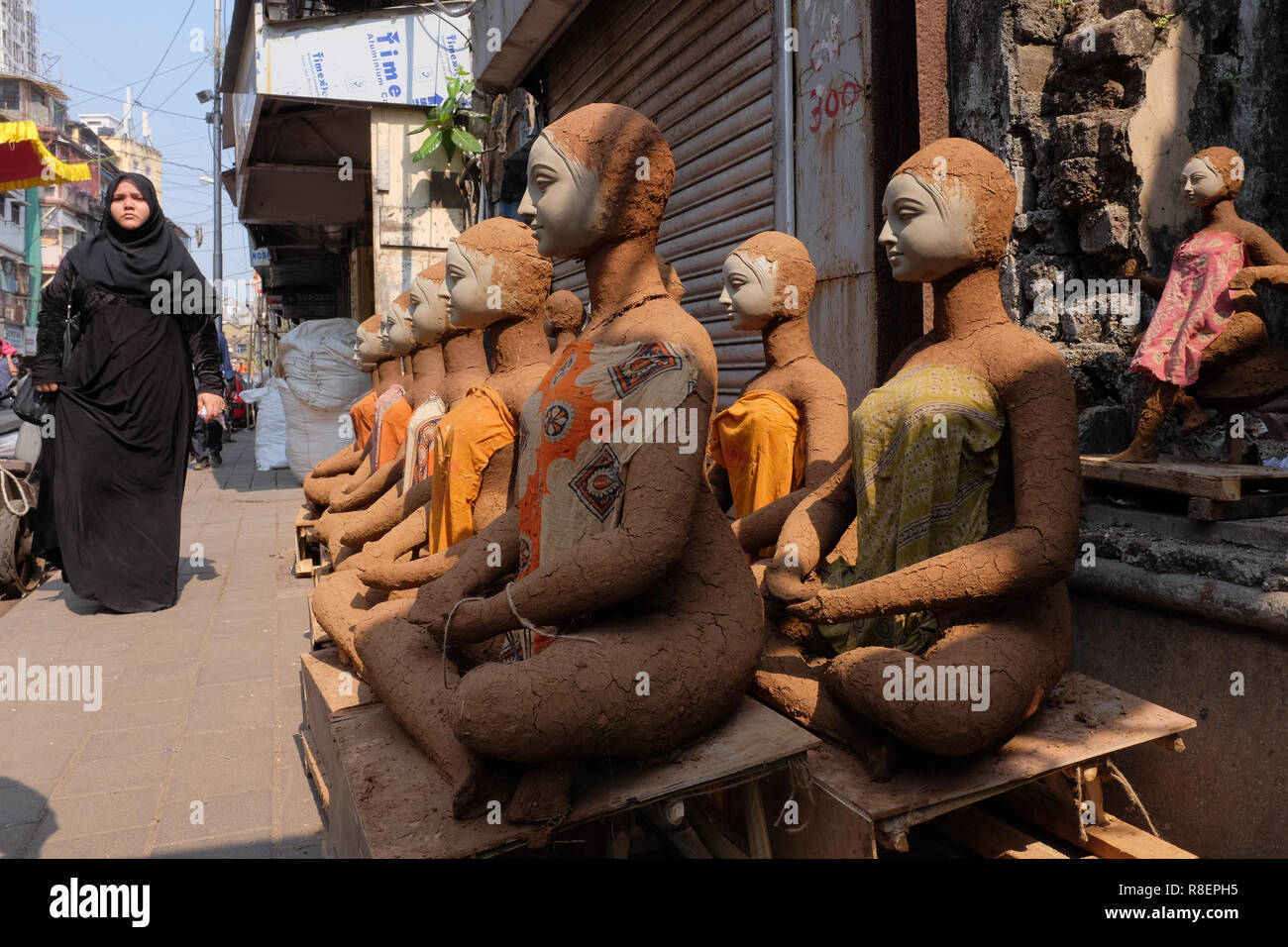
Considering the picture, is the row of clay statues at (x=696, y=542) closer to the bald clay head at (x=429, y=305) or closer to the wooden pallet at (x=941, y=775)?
the wooden pallet at (x=941, y=775)

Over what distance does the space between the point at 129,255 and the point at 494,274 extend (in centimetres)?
368

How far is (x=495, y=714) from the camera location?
1688 millimetres

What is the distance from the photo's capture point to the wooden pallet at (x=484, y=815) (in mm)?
1705

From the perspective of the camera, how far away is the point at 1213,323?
3129 mm

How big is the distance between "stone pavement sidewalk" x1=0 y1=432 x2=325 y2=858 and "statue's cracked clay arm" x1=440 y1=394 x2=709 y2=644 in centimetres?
140

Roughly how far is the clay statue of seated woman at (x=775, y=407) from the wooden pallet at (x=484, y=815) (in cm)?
93

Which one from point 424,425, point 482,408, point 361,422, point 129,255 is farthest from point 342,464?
point 482,408

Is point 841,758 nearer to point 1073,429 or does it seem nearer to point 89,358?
point 1073,429

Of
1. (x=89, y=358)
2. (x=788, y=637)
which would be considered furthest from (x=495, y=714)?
(x=89, y=358)

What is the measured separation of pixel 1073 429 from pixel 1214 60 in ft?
8.38

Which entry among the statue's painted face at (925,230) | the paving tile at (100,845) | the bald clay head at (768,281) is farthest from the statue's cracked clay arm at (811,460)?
the paving tile at (100,845)

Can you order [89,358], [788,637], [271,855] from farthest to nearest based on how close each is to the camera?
[89,358], [271,855], [788,637]
